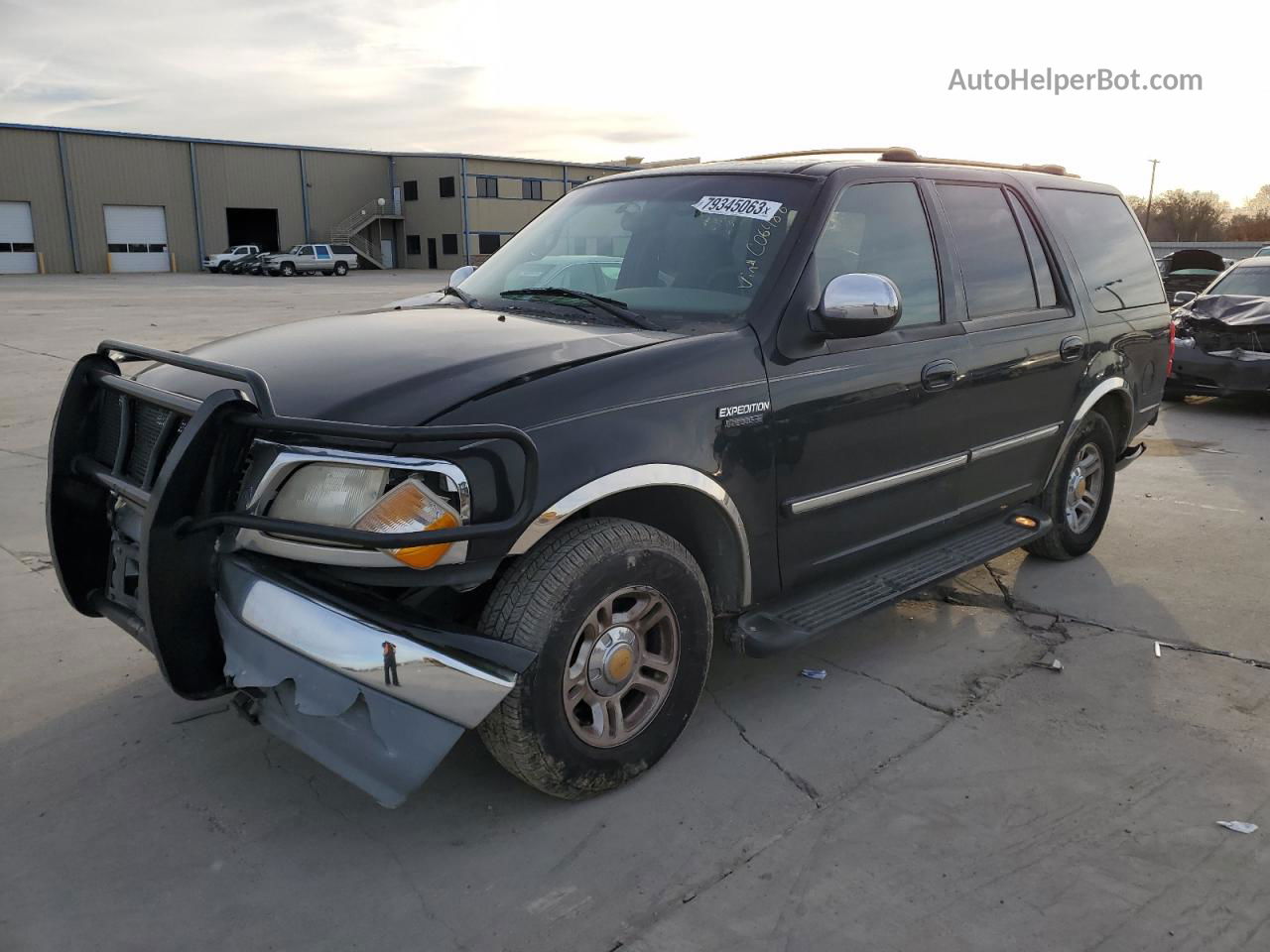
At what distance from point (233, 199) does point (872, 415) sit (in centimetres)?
5859

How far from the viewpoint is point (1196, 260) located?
16812 millimetres

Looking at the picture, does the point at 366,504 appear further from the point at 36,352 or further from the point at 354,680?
the point at 36,352

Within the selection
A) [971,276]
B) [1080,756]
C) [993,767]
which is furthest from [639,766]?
[971,276]

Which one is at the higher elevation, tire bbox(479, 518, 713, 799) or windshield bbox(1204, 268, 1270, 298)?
windshield bbox(1204, 268, 1270, 298)

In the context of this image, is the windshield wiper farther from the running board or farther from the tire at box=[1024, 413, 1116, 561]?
the tire at box=[1024, 413, 1116, 561]

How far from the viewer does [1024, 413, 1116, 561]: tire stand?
5.05 m

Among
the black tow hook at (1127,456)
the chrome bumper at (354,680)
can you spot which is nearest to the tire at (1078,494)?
the black tow hook at (1127,456)

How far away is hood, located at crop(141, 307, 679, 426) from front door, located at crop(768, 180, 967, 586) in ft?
2.17

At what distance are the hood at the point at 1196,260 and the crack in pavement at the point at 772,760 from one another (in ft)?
52.5

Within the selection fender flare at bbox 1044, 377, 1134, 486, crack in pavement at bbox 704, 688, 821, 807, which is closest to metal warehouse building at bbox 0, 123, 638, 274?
fender flare at bbox 1044, 377, 1134, 486

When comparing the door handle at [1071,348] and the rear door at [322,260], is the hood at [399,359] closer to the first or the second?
the door handle at [1071,348]

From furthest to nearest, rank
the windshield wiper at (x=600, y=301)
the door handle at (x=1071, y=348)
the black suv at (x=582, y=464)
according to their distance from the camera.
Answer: the door handle at (x=1071, y=348) → the windshield wiper at (x=600, y=301) → the black suv at (x=582, y=464)

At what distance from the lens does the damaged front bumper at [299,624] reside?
2.48 meters

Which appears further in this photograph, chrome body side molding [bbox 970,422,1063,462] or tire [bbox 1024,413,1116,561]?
tire [bbox 1024,413,1116,561]
